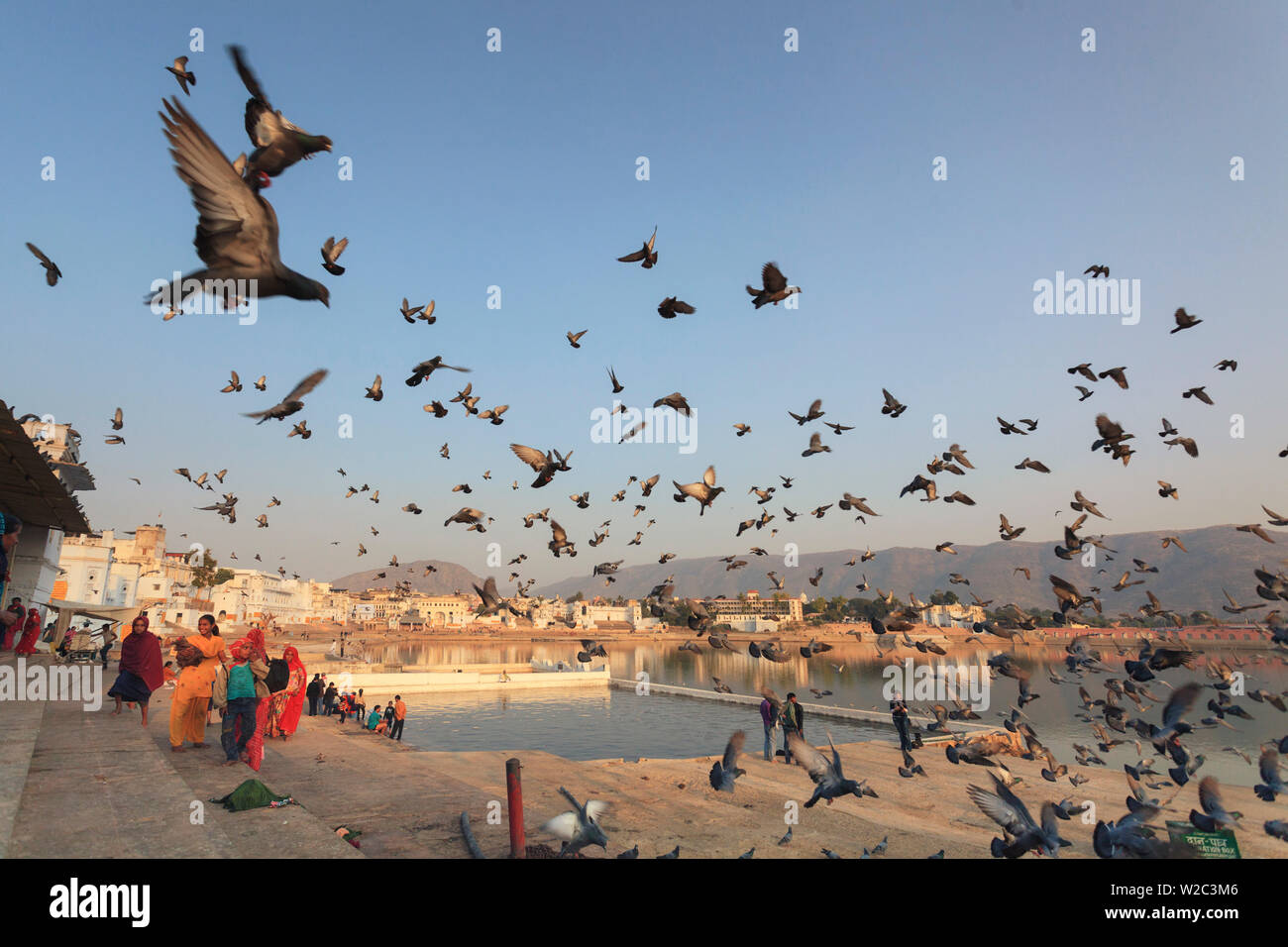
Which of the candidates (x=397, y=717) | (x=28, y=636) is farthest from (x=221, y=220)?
(x=28, y=636)

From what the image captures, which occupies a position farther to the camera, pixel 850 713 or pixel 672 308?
pixel 850 713

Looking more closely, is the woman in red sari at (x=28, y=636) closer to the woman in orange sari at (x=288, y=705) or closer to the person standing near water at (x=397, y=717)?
the woman in orange sari at (x=288, y=705)

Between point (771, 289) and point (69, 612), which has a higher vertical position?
point (771, 289)

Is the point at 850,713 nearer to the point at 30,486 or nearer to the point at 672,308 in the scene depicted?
the point at 672,308

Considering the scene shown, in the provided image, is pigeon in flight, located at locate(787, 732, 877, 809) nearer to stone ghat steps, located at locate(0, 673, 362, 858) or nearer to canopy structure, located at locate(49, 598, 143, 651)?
stone ghat steps, located at locate(0, 673, 362, 858)

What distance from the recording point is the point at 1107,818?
14.9 meters

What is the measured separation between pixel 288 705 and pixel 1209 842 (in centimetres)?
1957

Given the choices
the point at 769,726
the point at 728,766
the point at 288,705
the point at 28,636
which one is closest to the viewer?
the point at 728,766

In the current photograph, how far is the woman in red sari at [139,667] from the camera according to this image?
1222cm

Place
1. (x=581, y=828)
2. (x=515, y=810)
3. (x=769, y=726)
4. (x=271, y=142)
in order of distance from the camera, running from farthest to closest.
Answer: (x=769, y=726)
(x=515, y=810)
(x=581, y=828)
(x=271, y=142)

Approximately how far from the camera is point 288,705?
17734mm

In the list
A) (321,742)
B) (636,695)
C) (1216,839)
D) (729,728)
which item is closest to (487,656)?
(636,695)

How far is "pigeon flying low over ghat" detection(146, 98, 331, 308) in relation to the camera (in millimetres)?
4426
